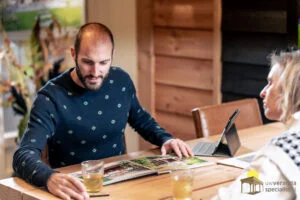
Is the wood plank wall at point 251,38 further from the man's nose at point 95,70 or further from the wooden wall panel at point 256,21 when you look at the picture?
the man's nose at point 95,70

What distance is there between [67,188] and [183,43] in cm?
244

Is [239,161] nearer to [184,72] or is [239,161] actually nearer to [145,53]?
[184,72]

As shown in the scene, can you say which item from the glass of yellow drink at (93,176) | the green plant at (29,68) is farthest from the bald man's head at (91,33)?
the green plant at (29,68)

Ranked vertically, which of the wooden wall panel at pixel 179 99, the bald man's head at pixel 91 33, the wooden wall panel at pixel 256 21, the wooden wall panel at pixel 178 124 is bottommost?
the wooden wall panel at pixel 178 124

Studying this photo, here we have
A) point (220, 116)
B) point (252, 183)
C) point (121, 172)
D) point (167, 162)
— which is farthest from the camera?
point (220, 116)

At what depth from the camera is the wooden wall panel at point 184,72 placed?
4.18 meters

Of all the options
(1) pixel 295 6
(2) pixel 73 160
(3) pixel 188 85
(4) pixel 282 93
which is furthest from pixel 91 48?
(3) pixel 188 85

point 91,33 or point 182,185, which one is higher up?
point 91,33

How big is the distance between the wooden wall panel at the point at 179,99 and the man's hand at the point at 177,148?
5.42ft

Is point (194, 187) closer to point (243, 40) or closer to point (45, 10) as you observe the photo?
point (243, 40)

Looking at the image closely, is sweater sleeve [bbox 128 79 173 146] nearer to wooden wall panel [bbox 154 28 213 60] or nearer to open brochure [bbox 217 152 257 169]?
open brochure [bbox 217 152 257 169]

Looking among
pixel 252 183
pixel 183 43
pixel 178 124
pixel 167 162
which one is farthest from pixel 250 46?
pixel 252 183

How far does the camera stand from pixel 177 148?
2.52 metres

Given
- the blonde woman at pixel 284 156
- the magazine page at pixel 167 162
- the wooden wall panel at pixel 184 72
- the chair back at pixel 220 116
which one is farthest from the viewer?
the wooden wall panel at pixel 184 72
